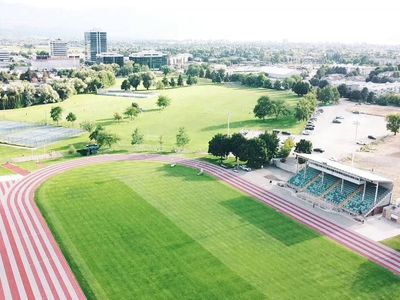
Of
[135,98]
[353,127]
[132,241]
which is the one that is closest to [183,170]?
[132,241]

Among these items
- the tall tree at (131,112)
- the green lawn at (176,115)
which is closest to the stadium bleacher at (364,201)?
the green lawn at (176,115)

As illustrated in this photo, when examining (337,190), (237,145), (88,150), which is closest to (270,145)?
(237,145)

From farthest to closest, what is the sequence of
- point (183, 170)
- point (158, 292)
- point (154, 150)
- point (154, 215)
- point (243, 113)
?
point (243, 113) → point (154, 150) → point (183, 170) → point (154, 215) → point (158, 292)

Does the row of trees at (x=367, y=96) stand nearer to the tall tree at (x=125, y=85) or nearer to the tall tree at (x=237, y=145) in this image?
the tall tree at (x=125, y=85)

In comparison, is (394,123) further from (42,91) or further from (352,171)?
(42,91)

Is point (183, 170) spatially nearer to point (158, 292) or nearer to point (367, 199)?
point (367, 199)

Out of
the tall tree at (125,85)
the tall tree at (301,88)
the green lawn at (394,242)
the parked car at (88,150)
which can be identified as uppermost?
the tall tree at (301,88)
